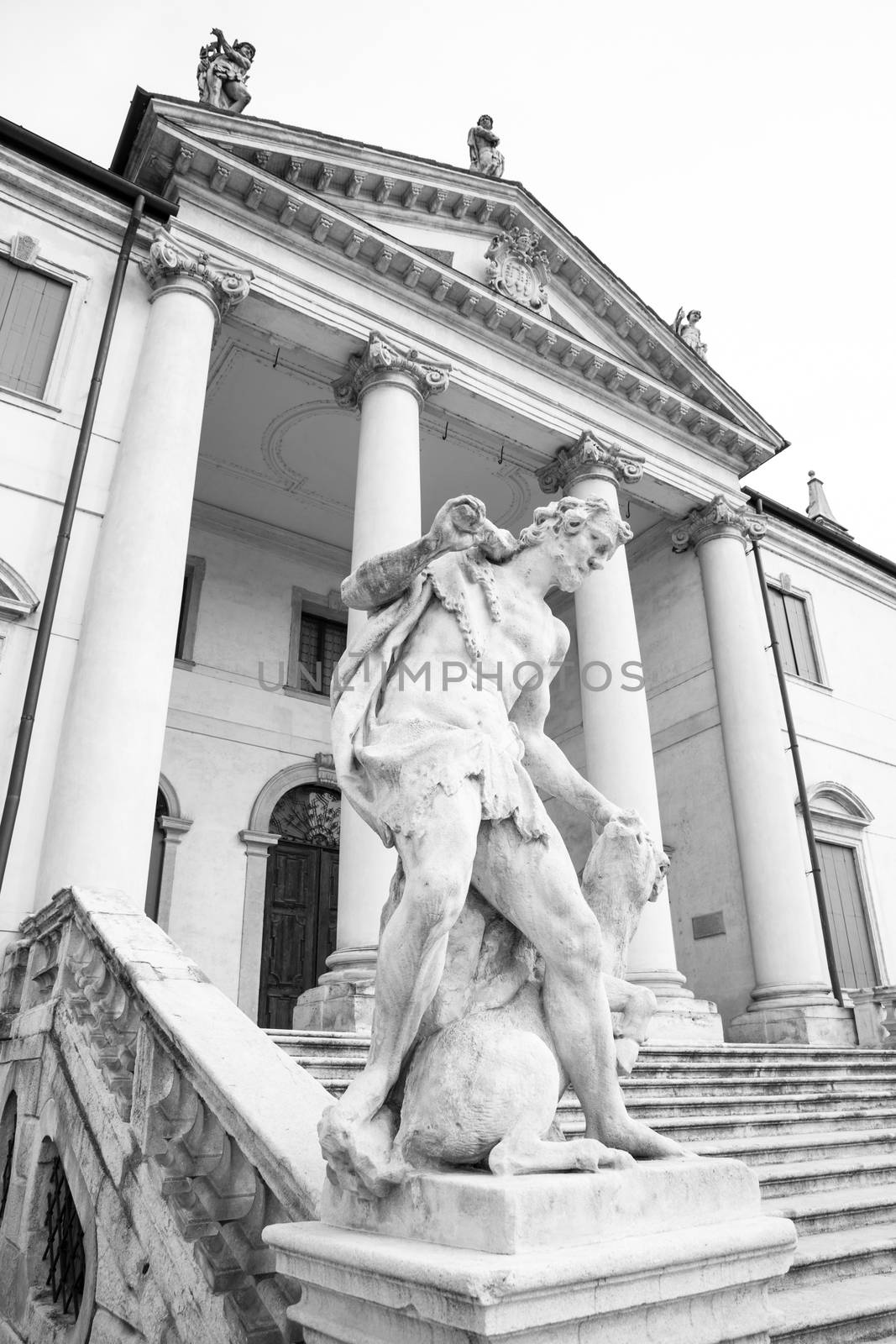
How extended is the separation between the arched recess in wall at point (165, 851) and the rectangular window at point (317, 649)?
303cm

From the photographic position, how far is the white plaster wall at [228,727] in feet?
40.2

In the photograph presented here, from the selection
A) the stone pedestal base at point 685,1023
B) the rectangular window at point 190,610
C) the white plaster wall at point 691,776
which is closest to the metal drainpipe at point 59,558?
the rectangular window at point 190,610

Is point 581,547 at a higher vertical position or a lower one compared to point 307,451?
lower

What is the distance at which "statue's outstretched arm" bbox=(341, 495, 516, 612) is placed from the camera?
298cm

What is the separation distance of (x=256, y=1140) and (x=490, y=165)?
15.2m

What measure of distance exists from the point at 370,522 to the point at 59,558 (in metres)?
3.07

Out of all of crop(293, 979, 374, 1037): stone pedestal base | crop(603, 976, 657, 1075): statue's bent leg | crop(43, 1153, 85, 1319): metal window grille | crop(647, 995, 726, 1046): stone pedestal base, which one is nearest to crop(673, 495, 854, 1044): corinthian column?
crop(647, 995, 726, 1046): stone pedestal base

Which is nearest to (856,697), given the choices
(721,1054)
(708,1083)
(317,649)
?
(317,649)

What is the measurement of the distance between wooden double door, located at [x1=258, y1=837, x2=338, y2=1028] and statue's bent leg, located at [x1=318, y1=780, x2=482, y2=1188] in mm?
10592

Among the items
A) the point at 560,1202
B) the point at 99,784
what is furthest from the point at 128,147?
the point at 560,1202

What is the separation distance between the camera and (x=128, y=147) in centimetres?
1069

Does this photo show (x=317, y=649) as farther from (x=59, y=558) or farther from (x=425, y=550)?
(x=425, y=550)

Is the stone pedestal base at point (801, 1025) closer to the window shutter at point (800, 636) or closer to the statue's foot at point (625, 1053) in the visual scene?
the window shutter at point (800, 636)

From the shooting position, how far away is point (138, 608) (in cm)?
783
